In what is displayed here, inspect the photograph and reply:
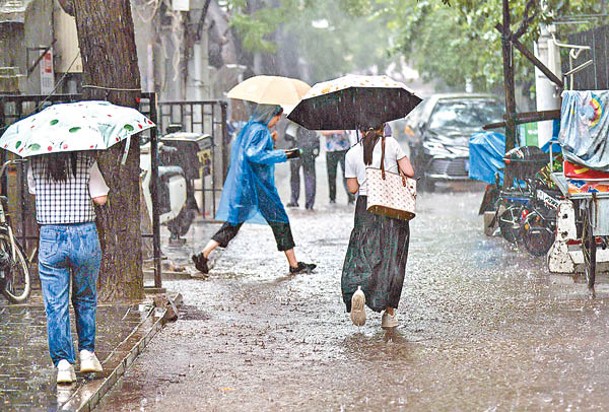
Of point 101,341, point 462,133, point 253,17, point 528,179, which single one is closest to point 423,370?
point 101,341

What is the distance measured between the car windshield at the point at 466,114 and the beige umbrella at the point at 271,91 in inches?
446

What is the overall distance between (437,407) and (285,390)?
39.7 inches

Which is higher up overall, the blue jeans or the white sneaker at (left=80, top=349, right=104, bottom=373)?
the blue jeans

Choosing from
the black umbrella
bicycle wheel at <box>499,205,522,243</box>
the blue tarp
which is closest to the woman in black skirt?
the black umbrella

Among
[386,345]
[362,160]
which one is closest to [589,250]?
[362,160]

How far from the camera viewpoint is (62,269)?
739 centimetres

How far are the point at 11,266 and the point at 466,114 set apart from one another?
1541 centimetres

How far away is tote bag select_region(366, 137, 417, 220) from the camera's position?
9.23m

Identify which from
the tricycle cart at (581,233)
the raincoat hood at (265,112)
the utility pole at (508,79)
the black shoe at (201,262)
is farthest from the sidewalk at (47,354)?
the utility pole at (508,79)

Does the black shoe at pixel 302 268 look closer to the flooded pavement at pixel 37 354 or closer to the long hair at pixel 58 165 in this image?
the flooded pavement at pixel 37 354

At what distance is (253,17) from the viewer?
30.3 metres

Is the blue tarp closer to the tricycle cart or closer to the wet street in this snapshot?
the wet street

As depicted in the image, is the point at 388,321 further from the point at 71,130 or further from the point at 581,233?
the point at 71,130

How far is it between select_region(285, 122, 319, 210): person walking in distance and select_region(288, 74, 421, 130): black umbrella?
980 cm
